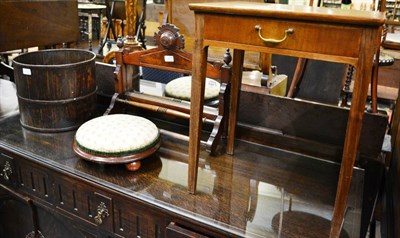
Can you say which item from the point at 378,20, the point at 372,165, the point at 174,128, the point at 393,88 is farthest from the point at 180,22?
the point at 393,88

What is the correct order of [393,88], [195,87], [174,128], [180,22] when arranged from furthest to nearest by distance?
[393,88]
[180,22]
[174,128]
[195,87]

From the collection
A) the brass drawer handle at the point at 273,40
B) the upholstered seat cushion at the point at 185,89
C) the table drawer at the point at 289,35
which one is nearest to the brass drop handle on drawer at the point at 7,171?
the upholstered seat cushion at the point at 185,89

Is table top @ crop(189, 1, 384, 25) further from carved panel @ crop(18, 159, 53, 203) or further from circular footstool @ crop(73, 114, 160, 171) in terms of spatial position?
carved panel @ crop(18, 159, 53, 203)

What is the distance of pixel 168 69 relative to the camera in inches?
54.8

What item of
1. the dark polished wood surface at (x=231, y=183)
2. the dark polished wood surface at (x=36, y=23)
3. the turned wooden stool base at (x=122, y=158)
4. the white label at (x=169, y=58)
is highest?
the dark polished wood surface at (x=36, y=23)

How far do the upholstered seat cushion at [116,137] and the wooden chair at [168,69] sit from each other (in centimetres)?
19

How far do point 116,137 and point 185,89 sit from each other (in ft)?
1.50

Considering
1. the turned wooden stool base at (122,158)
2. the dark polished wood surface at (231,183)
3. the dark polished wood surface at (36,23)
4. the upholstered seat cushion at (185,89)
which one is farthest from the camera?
the dark polished wood surface at (36,23)

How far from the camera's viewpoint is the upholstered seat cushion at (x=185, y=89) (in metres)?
1.50

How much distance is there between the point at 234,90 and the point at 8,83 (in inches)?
59.4

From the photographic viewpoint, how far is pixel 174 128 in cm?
154

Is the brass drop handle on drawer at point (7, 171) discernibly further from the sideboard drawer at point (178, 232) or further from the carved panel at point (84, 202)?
the sideboard drawer at point (178, 232)

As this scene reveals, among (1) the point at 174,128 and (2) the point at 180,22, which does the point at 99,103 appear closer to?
(1) the point at 174,128

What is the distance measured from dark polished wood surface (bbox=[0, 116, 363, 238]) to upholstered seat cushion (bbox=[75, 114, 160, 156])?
0.08 m
